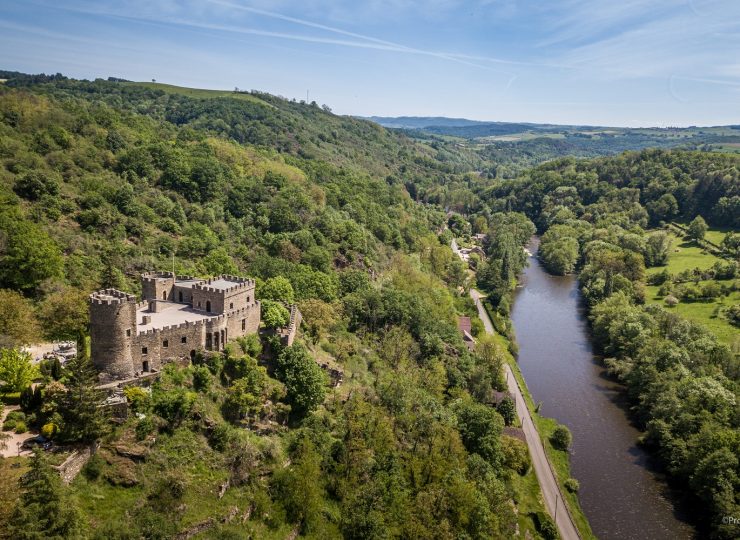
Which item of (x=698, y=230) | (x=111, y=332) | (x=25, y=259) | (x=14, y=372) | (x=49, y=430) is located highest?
(x=698, y=230)

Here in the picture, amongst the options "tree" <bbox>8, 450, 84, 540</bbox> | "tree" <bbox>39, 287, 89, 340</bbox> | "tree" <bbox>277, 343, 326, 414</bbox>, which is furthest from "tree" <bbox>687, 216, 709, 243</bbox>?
"tree" <bbox>8, 450, 84, 540</bbox>

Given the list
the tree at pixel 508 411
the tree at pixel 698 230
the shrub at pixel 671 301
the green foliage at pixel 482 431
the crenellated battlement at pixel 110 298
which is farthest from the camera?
the tree at pixel 698 230

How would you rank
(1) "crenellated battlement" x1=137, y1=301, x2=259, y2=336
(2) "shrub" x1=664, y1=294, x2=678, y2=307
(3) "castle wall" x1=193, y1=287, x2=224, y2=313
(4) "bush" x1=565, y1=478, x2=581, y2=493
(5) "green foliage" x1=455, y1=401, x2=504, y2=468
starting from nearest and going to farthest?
(1) "crenellated battlement" x1=137, y1=301, x2=259, y2=336, (3) "castle wall" x1=193, y1=287, x2=224, y2=313, (5) "green foliage" x1=455, y1=401, x2=504, y2=468, (4) "bush" x1=565, y1=478, x2=581, y2=493, (2) "shrub" x1=664, y1=294, x2=678, y2=307

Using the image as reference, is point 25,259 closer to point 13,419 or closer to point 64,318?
point 64,318

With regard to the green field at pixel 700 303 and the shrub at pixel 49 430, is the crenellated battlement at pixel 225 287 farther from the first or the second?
the green field at pixel 700 303

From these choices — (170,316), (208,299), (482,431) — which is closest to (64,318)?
(170,316)

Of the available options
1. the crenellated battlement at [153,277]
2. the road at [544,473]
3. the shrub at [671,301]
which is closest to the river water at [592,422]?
the road at [544,473]

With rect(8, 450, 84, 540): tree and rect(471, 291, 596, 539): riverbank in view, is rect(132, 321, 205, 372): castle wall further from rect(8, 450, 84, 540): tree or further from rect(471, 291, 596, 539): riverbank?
rect(471, 291, 596, 539): riverbank
